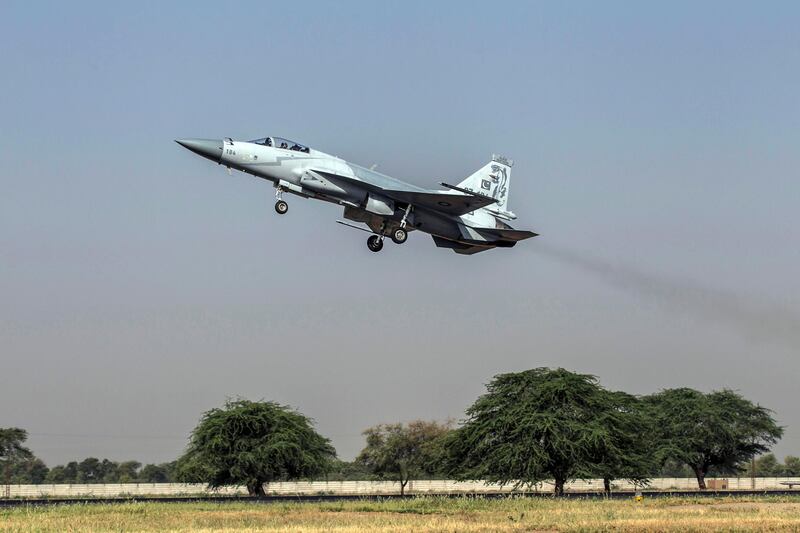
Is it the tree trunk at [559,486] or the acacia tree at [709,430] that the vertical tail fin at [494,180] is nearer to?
the tree trunk at [559,486]

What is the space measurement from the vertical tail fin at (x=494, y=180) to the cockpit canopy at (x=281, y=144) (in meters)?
11.1

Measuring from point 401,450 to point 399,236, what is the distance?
206 feet

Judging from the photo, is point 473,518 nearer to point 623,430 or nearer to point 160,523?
point 160,523

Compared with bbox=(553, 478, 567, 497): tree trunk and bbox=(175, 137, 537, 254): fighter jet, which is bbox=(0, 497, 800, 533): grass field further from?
bbox=(553, 478, 567, 497): tree trunk

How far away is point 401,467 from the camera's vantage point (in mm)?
112000

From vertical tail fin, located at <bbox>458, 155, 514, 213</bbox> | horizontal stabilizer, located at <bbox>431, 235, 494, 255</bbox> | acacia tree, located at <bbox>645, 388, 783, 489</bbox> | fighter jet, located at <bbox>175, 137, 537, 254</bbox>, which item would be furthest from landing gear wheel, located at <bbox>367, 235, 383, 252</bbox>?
acacia tree, located at <bbox>645, 388, 783, 489</bbox>

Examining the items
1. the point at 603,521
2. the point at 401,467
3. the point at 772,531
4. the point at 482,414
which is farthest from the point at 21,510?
the point at 401,467

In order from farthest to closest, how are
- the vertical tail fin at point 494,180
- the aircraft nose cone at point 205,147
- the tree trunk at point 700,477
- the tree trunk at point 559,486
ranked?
1. the tree trunk at point 700,477
2. the tree trunk at point 559,486
3. the vertical tail fin at point 494,180
4. the aircraft nose cone at point 205,147

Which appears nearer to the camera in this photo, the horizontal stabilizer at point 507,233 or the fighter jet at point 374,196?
the fighter jet at point 374,196

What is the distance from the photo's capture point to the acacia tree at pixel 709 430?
10325 centimetres

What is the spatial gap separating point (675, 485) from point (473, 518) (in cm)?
7066

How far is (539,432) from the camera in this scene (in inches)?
2931

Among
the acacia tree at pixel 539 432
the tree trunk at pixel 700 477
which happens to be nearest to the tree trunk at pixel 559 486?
the acacia tree at pixel 539 432

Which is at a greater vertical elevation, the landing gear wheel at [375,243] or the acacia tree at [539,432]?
the landing gear wheel at [375,243]
